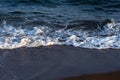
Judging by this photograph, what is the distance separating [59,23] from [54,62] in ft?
8.11

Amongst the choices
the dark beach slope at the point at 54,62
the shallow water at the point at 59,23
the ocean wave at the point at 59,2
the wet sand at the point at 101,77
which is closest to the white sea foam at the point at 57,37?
the shallow water at the point at 59,23

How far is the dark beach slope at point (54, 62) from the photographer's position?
4942 mm

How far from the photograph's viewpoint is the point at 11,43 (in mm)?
6254

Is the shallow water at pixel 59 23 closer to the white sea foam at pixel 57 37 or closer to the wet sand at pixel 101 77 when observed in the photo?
the white sea foam at pixel 57 37

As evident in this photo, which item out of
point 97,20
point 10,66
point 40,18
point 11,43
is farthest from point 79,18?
point 10,66

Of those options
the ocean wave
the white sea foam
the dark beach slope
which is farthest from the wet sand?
the ocean wave

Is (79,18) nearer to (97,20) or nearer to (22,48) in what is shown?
(97,20)

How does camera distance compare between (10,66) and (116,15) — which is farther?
(116,15)

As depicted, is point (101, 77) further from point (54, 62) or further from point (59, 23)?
point (59, 23)

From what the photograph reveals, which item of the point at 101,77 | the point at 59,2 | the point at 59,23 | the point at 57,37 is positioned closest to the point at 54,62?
the point at 101,77

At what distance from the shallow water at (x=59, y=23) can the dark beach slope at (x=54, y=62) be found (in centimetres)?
31

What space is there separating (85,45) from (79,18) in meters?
2.02

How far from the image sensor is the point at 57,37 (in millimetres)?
6691

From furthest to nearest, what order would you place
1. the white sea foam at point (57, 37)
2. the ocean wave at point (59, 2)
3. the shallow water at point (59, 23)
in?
the ocean wave at point (59, 2) < the shallow water at point (59, 23) < the white sea foam at point (57, 37)
